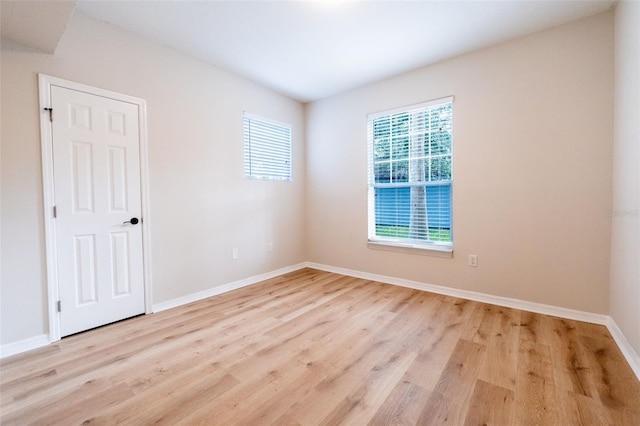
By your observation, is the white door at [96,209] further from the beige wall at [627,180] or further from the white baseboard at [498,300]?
the beige wall at [627,180]

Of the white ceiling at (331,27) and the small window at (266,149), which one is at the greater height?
the white ceiling at (331,27)

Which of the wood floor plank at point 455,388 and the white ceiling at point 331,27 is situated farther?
the white ceiling at point 331,27

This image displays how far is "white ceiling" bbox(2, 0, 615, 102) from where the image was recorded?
231 centimetres

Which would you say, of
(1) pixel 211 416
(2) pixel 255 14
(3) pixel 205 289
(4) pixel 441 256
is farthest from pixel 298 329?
(2) pixel 255 14

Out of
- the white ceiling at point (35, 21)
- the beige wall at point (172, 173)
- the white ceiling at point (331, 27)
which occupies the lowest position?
the beige wall at point (172, 173)

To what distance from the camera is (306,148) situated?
465 cm

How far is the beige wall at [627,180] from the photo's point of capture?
6.11 feet

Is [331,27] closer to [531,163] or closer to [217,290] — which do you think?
[531,163]

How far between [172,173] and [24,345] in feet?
6.06

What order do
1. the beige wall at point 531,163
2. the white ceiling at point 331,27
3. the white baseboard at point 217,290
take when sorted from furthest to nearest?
1. the white baseboard at point 217,290
2. the beige wall at point 531,163
3. the white ceiling at point 331,27

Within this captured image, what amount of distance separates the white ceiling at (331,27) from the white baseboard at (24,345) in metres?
2.34

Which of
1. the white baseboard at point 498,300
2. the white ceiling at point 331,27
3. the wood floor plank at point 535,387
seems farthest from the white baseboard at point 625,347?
the white ceiling at point 331,27

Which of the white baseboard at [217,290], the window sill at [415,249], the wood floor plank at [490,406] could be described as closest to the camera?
the wood floor plank at [490,406]

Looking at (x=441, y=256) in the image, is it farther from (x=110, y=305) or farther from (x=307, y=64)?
(x=110, y=305)
